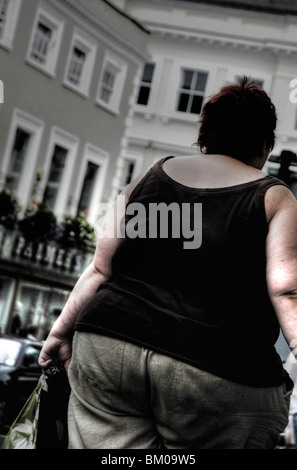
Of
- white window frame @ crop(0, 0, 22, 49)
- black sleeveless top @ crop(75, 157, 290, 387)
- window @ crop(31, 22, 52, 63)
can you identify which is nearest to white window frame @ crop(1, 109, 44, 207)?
window @ crop(31, 22, 52, 63)

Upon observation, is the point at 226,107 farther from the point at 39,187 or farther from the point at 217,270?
the point at 39,187

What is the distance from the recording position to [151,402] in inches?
75.2

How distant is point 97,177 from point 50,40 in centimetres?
383

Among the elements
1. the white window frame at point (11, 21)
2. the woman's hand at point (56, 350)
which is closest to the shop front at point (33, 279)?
the white window frame at point (11, 21)

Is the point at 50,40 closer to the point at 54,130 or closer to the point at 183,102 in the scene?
the point at 54,130

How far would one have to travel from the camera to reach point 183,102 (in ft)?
90.5

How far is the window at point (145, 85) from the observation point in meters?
27.6

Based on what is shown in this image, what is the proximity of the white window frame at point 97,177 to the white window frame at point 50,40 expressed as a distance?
242 cm

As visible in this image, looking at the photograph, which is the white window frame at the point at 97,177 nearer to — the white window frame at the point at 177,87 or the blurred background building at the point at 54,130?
the blurred background building at the point at 54,130

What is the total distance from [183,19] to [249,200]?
2681cm

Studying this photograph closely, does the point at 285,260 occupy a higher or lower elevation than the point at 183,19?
lower

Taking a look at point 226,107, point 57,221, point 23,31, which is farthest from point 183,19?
point 226,107

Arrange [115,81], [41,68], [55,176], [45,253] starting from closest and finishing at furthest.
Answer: [45,253] → [41,68] → [55,176] → [115,81]

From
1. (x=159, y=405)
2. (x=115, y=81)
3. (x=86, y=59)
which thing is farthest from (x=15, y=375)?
(x=115, y=81)
